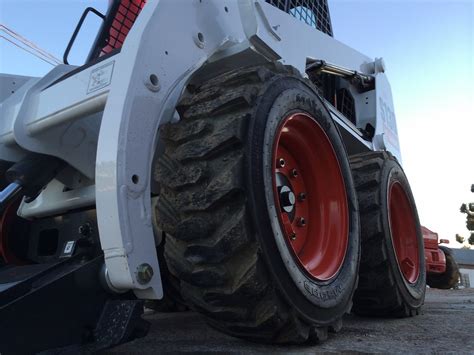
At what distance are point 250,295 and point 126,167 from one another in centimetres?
72

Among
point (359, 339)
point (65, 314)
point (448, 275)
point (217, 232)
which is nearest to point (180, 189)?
point (217, 232)

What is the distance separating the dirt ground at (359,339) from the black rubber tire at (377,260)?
114 millimetres

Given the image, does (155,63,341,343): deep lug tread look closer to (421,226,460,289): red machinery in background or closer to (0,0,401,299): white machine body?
(0,0,401,299): white machine body

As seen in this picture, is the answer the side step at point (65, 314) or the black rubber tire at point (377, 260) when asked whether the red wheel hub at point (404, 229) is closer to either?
the black rubber tire at point (377, 260)

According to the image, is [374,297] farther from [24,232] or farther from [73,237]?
[24,232]

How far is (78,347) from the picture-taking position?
1923mm

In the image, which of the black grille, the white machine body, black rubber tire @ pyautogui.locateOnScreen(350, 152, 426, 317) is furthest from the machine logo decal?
black rubber tire @ pyautogui.locateOnScreen(350, 152, 426, 317)

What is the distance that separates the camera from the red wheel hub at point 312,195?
2736mm

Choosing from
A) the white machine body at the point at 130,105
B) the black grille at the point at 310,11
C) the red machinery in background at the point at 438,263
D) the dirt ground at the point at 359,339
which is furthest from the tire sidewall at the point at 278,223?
the red machinery in background at the point at 438,263

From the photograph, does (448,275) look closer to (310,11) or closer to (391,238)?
(391,238)

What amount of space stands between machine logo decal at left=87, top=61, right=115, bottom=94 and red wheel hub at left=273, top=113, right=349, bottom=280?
3.09ft

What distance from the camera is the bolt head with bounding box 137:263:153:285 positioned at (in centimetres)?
195

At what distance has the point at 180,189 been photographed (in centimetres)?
209

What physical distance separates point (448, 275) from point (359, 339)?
6.05 metres
